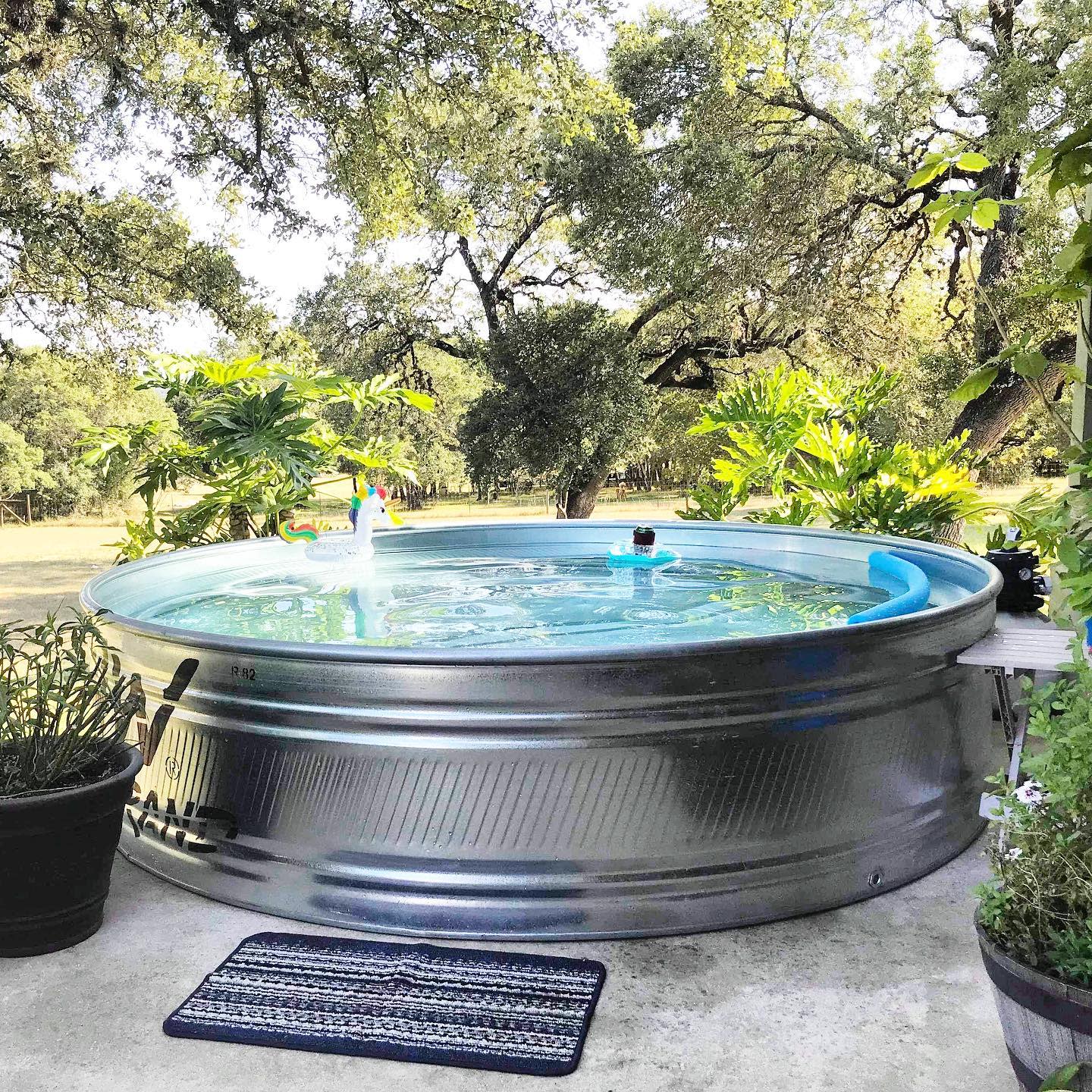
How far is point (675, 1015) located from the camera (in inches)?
82.8

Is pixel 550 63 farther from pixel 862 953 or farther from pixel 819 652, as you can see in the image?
pixel 862 953

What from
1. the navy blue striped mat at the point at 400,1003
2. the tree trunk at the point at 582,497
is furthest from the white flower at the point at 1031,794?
the tree trunk at the point at 582,497

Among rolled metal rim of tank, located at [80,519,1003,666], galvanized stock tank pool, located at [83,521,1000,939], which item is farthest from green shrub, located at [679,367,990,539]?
galvanized stock tank pool, located at [83,521,1000,939]

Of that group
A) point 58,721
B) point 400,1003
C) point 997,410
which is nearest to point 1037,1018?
point 400,1003

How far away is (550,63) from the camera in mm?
8031

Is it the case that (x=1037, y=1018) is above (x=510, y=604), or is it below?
below

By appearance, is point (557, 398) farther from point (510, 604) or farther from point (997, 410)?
point (510, 604)

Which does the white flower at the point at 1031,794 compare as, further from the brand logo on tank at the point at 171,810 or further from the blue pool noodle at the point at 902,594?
the brand logo on tank at the point at 171,810

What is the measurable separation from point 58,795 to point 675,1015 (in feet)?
4.48

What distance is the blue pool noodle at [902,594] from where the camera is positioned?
9.67 ft

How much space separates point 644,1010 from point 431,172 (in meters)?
10.0

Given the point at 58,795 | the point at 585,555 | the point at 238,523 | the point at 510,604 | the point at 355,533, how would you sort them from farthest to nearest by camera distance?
the point at 238,523, the point at 585,555, the point at 355,533, the point at 510,604, the point at 58,795

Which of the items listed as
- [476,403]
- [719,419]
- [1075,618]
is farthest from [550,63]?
[1075,618]

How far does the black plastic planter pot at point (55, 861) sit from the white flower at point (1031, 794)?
189 centimetres
